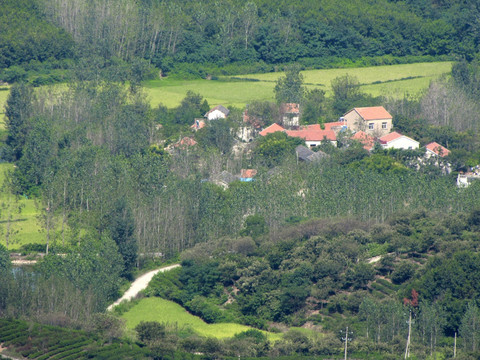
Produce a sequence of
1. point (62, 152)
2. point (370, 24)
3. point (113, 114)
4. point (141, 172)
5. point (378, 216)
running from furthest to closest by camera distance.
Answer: point (370, 24)
point (113, 114)
point (62, 152)
point (141, 172)
point (378, 216)

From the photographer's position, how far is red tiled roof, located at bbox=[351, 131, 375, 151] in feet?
336

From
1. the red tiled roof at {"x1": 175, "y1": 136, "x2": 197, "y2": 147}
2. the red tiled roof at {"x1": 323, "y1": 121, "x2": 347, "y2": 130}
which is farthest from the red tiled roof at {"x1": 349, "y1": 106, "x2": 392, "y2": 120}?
the red tiled roof at {"x1": 175, "y1": 136, "x2": 197, "y2": 147}

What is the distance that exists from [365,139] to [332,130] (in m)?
5.06

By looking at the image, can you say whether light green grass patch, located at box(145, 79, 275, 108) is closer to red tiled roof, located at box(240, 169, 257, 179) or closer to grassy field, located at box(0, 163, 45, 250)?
red tiled roof, located at box(240, 169, 257, 179)

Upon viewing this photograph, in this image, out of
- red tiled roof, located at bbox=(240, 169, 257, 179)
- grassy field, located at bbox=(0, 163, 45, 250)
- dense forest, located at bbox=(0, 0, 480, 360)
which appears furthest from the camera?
red tiled roof, located at bbox=(240, 169, 257, 179)

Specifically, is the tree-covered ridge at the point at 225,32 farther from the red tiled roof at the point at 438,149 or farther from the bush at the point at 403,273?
the bush at the point at 403,273

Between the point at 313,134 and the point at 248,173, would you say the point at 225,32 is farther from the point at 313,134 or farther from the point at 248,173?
the point at 248,173

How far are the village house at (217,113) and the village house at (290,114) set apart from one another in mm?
6234

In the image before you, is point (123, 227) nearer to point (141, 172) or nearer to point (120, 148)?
point (141, 172)

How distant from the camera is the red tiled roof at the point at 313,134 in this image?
105 m

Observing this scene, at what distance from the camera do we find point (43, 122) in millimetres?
98375

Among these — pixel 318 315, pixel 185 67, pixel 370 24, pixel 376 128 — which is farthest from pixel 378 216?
pixel 370 24

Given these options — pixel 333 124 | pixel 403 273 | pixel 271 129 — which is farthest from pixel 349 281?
pixel 333 124

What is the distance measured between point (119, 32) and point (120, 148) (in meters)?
31.2
